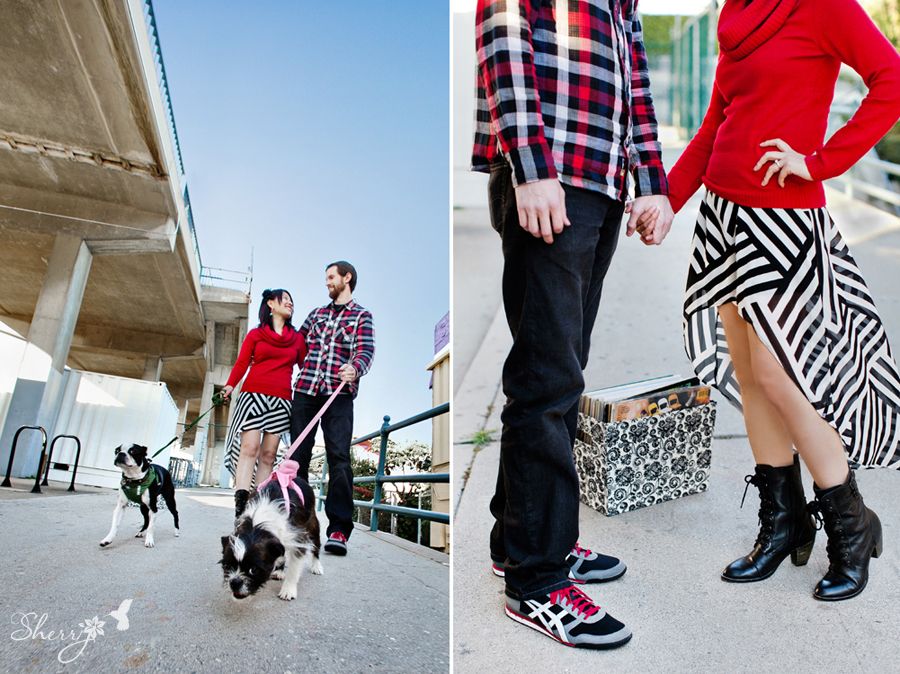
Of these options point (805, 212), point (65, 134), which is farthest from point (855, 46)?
point (65, 134)

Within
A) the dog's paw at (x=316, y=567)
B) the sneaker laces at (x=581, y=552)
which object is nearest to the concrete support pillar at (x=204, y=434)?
the dog's paw at (x=316, y=567)

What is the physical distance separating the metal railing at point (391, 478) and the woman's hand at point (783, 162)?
714 millimetres

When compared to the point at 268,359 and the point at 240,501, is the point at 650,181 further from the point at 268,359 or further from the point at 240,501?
the point at 240,501

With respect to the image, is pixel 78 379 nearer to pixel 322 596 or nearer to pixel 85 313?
pixel 85 313

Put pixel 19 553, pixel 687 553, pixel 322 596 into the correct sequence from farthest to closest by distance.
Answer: pixel 687 553, pixel 322 596, pixel 19 553

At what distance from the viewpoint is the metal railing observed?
1.22 m

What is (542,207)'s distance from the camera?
Result: 113 cm

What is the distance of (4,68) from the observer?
904 millimetres

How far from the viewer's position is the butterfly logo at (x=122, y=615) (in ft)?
2.86

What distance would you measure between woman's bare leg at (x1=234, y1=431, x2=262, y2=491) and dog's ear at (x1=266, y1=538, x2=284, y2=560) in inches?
7.3

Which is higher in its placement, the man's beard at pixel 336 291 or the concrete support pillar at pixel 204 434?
the man's beard at pixel 336 291

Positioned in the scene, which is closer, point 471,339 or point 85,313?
point 85,313

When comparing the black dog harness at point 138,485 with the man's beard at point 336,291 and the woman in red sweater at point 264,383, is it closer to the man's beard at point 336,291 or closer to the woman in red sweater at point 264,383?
the woman in red sweater at point 264,383

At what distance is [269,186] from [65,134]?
0.31 m
